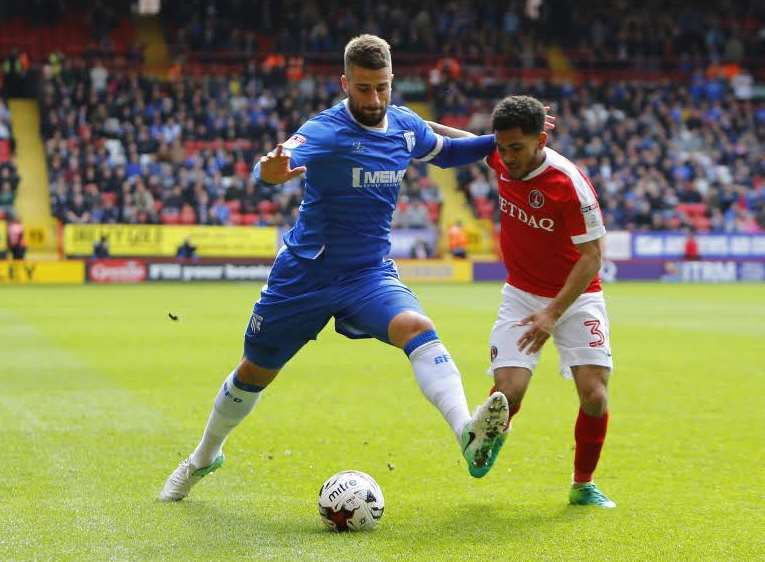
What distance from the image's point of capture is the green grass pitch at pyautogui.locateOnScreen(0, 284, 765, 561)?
5.63 metres

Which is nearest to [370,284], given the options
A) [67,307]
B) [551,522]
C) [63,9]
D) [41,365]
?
[551,522]

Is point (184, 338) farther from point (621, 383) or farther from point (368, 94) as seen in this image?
point (368, 94)

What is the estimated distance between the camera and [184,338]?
1767 cm

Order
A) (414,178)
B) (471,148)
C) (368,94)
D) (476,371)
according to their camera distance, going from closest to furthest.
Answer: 1. (368,94)
2. (471,148)
3. (476,371)
4. (414,178)

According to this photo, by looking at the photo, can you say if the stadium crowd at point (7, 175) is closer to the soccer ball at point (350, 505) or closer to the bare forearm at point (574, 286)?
the soccer ball at point (350, 505)

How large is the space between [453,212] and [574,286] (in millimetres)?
33197

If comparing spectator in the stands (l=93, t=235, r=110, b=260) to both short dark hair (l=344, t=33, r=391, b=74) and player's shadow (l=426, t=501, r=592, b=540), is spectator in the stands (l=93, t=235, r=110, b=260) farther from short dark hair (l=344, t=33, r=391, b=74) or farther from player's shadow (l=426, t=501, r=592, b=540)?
short dark hair (l=344, t=33, r=391, b=74)

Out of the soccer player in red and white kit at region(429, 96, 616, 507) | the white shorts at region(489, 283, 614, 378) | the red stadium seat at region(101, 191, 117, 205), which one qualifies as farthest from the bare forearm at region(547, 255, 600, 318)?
the red stadium seat at region(101, 191, 117, 205)

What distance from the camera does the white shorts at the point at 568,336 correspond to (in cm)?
657

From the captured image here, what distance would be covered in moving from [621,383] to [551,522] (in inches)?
268

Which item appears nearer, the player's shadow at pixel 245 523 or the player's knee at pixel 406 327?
the player's shadow at pixel 245 523

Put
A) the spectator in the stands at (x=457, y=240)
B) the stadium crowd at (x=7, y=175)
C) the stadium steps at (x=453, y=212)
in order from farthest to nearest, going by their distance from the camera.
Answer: the stadium steps at (x=453, y=212), the spectator in the stands at (x=457, y=240), the stadium crowd at (x=7, y=175)

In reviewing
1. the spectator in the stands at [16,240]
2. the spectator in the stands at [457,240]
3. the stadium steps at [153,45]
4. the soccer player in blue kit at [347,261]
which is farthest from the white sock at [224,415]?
Result: the stadium steps at [153,45]

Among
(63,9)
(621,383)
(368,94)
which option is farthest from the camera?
(63,9)
